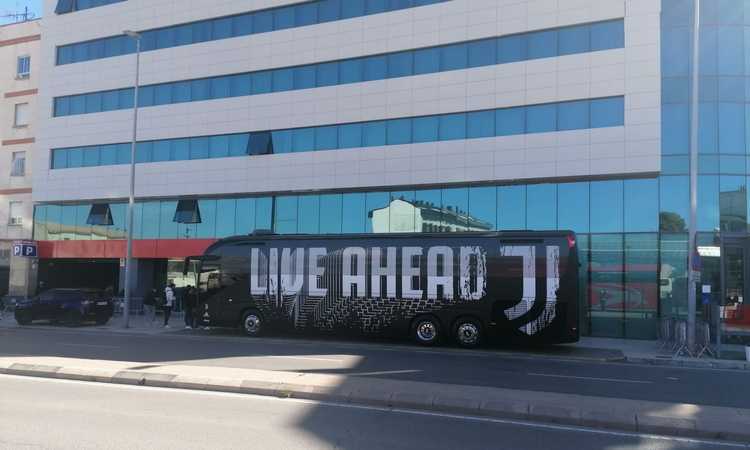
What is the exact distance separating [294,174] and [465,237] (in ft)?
44.1

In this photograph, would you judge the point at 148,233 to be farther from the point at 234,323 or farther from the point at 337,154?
the point at 234,323

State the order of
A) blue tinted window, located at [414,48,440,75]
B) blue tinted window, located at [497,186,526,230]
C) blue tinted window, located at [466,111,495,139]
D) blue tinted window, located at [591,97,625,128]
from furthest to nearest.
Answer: blue tinted window, located at [414,48,440,75] < blue tinted window, located at [466,111,495,139] < blue tinted window, located at [497,186,526,230] < blue tinted window, located at [591,97,625,128]

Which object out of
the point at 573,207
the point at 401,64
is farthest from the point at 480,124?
the point at 573,207

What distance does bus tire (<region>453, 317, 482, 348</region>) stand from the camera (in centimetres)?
1838

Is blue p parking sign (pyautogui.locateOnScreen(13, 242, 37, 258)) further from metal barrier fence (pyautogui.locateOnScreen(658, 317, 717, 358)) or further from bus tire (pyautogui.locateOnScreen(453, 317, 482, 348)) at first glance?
metal barrier fence (pyautogui.locateOnScreen(658, 317, 717, 358))

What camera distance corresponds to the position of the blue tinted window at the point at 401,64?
90.7ft

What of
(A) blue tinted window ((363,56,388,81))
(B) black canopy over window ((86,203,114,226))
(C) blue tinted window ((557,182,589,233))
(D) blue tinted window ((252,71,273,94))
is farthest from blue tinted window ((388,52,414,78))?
(B) black canopy over window ((86,203,114,226))

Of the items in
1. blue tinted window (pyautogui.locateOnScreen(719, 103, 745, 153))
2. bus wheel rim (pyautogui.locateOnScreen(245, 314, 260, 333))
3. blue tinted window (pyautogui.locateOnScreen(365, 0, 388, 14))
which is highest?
blue tinted window (pyautogui.locateOnScreen(365, 0, 388, 14))

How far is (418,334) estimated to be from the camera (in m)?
19.0

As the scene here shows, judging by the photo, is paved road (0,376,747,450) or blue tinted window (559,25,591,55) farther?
blue tinted window (559,25,591,55)

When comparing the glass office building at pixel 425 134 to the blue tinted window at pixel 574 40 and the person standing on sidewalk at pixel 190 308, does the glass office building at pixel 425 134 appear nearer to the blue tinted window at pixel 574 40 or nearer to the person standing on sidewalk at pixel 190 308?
the blue tinted window at pixel 574 40

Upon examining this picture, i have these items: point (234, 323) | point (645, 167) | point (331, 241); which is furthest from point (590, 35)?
point (234, 323)

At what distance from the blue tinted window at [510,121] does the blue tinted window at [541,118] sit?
0.23 m

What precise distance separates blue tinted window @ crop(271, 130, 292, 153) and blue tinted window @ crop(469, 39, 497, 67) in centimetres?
969
